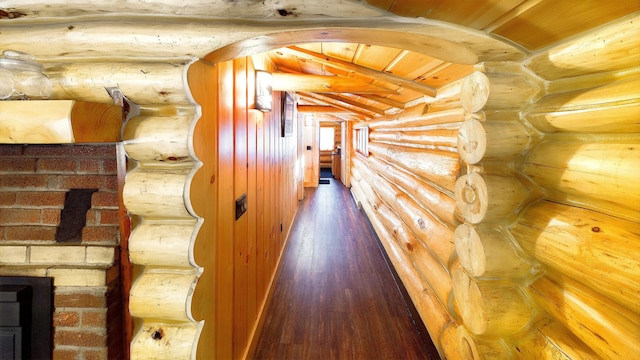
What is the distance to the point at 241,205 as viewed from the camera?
2029 millimetres

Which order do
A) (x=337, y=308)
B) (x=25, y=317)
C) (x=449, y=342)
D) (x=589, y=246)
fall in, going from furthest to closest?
(x=337, y=308) → (x=449, y=342) → (x=25, y=317) → (x=589, y=246)

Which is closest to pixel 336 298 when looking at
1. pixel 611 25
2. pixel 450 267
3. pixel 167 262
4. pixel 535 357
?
pixel 450 267

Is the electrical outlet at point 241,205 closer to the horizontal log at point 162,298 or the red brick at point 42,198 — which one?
the horizontal log at point 162,298

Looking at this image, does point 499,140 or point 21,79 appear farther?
point 499,140

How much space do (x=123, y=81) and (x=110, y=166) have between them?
474 mm

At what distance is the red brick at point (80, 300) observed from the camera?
136cm

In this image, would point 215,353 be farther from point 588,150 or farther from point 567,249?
point 588,150

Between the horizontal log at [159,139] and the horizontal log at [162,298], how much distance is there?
1.67ft

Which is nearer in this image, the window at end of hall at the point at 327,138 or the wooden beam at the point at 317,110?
the wooden beam at the point at 317,110

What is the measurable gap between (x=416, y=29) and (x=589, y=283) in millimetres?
1072

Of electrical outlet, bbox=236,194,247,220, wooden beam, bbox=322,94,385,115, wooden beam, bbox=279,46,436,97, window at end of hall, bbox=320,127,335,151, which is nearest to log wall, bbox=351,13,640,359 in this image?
wooden beam, bbox=279,46,436,97

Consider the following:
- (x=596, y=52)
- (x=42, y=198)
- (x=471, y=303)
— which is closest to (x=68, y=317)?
(x=42, y=198)

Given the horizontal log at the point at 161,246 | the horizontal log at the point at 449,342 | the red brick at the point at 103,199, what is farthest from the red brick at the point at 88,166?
the horizontal log at the point at 449,342

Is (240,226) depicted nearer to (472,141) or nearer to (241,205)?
(241,205)
